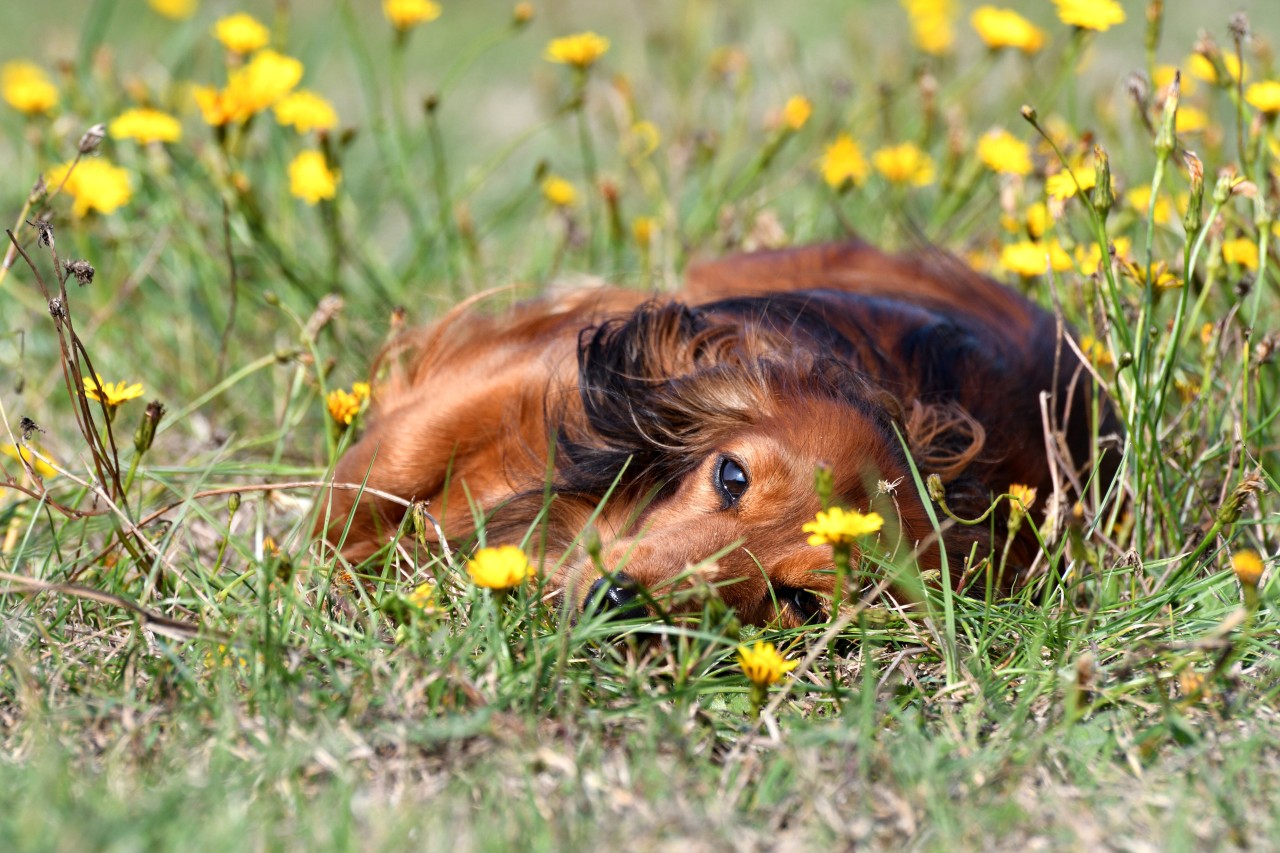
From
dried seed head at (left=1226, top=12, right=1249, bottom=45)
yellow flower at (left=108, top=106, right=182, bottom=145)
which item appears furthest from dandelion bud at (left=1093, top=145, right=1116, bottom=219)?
yellow flower at (left=108, top=106, right=182, bottom=145)

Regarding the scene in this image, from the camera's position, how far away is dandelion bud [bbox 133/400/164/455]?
6.89ft

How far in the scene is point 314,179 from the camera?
3221mm

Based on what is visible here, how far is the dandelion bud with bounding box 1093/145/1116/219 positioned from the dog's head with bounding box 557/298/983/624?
502mm

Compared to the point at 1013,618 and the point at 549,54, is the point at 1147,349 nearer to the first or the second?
the point at 1013,618

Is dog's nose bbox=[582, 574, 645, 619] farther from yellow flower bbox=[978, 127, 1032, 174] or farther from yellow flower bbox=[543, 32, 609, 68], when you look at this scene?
yellow flower bbox=[543, 32, 609, 68]

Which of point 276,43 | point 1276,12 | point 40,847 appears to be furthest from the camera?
point 1276,12

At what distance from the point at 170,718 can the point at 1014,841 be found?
45.2 inches

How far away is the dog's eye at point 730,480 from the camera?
2.39 m

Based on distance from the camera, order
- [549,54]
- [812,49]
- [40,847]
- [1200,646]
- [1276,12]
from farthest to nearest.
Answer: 1. [1276,12]
2. [812,49]
3. [549,54]
4. [1200,646]
5. [40,847]

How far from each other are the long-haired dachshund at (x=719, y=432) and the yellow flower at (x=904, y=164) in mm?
688

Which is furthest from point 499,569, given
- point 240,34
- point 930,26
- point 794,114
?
point 930,26

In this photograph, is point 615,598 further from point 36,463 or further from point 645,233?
point 645,233

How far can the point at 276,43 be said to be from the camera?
379cm

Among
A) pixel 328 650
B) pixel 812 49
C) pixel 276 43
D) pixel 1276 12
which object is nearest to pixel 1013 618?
pixel 328 650
